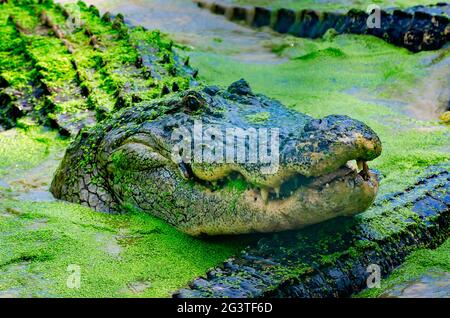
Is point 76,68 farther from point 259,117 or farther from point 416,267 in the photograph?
point 416,267

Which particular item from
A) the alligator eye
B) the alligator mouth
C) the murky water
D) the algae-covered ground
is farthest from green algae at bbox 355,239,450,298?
the murky water

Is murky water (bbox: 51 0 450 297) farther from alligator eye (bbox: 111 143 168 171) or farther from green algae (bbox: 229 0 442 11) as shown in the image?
alligator eye (bbox: 111 143 168 171)

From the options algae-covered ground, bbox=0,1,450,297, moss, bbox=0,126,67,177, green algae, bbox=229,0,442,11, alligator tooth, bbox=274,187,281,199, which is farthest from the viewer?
green algae, bbox=229,0,442,11

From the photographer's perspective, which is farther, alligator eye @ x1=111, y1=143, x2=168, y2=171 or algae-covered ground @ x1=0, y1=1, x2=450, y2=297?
alligator eye @ x1=111, y1=143, x2=168, y2=171

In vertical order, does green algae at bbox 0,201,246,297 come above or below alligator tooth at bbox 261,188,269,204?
below

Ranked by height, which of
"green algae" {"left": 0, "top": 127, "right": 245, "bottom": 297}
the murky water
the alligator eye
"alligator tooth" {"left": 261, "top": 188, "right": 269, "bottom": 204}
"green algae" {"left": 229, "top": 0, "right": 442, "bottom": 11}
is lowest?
"green algae" {"left": 0, "top": 127, "right": 245, "bottom": 297}
